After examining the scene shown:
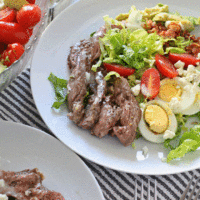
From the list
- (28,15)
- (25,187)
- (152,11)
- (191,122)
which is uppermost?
(28,15)

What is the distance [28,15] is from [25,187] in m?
1.68

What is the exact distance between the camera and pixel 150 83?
3.31 metres

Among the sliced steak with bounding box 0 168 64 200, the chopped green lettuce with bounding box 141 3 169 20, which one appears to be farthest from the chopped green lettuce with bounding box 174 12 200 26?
the sliced steak with bounding box 0 168 64 200

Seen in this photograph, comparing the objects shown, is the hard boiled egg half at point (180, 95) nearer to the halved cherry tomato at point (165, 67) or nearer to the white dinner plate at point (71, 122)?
the halved cherry tomato at point (165, 67)

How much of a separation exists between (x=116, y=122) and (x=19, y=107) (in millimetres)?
1073

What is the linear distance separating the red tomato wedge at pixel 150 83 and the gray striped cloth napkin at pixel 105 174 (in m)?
0.87

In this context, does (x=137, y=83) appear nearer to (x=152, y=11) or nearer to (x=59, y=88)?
(x=59, y=88)

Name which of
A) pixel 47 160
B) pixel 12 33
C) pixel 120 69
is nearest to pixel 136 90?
pixel 120 69

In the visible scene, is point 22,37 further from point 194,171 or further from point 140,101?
point 194,171

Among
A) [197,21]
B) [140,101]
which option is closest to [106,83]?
[140,101]

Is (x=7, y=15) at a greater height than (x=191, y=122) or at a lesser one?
greater

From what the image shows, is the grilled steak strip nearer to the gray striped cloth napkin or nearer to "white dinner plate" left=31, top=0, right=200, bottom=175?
"white dinner plate" left=31, top=0, right=200, bottom=175

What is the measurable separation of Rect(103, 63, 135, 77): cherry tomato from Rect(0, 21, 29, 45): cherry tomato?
913 mm

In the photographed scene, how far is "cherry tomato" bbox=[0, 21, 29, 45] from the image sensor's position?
3.11 m
